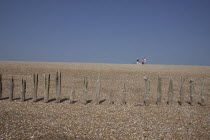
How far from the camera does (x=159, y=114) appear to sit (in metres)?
8.73

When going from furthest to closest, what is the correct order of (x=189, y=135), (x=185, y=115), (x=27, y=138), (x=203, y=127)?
(x=185, y=115) → (x=203, y=127) → (x=189, y=135) → (x=27, y=138)

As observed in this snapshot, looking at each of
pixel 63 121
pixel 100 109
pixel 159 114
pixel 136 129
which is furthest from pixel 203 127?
pixel 63 121

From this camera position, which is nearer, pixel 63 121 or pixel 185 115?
pixel 63 121

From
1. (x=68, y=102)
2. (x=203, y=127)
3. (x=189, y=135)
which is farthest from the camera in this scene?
(x=68, y=102)

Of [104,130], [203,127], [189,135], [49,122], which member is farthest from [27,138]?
[203,127]

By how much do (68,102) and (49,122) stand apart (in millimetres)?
3298

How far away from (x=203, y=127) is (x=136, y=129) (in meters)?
2.83

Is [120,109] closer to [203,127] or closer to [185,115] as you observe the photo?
[185,115]

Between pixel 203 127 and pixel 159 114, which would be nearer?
pixel 203 127

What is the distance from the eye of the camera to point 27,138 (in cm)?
579

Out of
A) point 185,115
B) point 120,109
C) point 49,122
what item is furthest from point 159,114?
point 49,122

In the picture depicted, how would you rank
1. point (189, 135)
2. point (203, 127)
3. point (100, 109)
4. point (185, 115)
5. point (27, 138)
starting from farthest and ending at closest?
point (100, 109), point (185, 115), point (203, 127), point (189, 135), point (27, 138)

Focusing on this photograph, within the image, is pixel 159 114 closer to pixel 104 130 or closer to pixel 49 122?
pixel 104 130

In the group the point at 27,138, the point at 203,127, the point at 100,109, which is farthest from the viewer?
the point at 100,109
